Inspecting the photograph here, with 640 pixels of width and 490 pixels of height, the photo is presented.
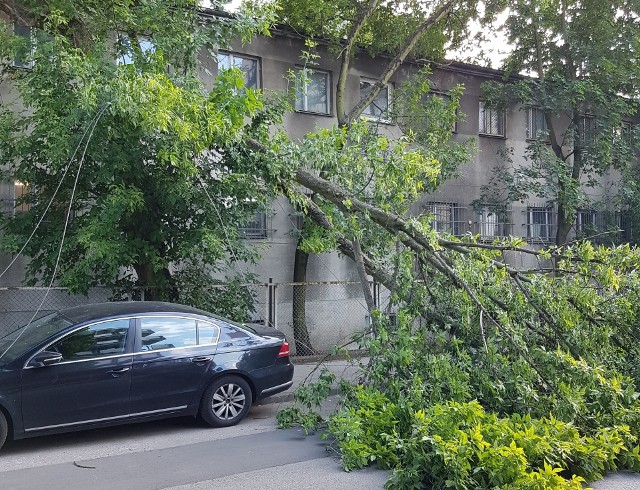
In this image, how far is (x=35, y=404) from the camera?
22.9ft

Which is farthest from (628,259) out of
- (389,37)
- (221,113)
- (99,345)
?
(389,37)

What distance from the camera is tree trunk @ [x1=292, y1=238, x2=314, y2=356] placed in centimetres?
1419

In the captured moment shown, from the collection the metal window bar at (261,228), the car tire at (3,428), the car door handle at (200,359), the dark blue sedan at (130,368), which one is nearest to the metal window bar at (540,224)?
the metal window bar at (261,228)

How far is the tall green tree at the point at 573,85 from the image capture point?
16219mm

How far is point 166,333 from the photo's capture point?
26.2 feet

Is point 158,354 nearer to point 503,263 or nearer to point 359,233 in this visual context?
point 359,233

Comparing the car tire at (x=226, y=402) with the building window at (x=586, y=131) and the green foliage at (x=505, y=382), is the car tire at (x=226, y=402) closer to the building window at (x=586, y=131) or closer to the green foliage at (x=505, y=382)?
the green foliage at (x=505, y=382)

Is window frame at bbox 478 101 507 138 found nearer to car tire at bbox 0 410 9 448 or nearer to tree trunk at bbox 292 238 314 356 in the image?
tree trunk at bbox 292 238 314 356

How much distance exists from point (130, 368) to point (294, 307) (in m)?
7.11

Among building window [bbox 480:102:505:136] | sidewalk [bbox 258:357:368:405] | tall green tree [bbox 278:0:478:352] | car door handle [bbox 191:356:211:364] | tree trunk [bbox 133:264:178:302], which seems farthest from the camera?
building window [bbox 480:102:505:136]

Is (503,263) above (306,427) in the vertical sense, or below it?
above

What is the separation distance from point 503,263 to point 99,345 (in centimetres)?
493

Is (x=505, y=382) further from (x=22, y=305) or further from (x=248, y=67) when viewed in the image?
(x=248, y=67)

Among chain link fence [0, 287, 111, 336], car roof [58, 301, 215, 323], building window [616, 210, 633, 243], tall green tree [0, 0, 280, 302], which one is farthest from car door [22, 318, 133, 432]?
building window [616, 210, 633, 243]
